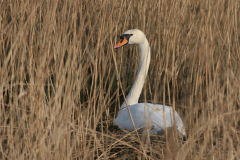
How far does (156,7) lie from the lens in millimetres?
4047

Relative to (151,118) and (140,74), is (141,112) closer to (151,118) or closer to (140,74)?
(151,118)

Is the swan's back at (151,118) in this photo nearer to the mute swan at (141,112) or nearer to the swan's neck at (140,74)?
the mute swan at (141,112)

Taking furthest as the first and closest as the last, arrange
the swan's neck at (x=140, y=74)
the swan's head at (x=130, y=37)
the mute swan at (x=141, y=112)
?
1. the swan's neck at (x=140, y=74)
2. the swan's head at (x=130, y=37)
3. the mute swan at (x=141, y=112)

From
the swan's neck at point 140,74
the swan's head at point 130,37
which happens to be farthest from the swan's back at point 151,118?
the swan's head at point 130,37

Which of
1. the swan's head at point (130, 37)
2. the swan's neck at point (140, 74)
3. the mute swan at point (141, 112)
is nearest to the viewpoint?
the mute swan at point (141, 112)

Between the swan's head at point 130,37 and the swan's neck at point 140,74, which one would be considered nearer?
the swan's head at point 130,37

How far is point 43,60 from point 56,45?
0.48m

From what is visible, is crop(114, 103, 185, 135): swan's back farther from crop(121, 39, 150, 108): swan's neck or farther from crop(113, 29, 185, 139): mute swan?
crop(121, 39, 150, 108): swan's neck

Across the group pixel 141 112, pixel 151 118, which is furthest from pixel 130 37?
pixel 151 118

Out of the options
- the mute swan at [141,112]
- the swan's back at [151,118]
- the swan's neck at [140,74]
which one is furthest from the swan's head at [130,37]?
the swan's back at [151,118]

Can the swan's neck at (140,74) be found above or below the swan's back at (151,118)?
above

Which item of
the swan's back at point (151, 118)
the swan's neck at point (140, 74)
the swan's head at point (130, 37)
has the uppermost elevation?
the swan's head at point (130, 37)

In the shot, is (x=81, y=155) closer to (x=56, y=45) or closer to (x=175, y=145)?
(x=175, y=145)

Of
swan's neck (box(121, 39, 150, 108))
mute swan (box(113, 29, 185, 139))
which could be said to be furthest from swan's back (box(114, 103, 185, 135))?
swan's neck (box(121, 39, 150, 108))
